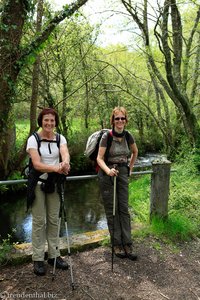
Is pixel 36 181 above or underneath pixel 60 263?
above

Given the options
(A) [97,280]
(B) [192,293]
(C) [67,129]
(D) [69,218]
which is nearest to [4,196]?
(D) [69,218]

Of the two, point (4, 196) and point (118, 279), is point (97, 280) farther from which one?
point (4, 196)

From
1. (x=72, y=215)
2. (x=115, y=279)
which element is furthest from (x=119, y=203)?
(x=72, y=215)

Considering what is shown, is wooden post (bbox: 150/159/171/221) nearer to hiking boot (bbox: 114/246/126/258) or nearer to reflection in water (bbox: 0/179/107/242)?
hiking boot (bbox: 114/246/126/258)

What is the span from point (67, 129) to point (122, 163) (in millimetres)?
11007

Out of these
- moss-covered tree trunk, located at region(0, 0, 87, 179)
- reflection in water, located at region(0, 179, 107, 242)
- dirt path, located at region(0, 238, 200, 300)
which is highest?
moss-covered tree trunk, located at region(0, 0, 87, 179)

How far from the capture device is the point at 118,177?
14.5 ft

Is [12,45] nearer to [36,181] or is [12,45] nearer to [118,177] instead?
[36,181]

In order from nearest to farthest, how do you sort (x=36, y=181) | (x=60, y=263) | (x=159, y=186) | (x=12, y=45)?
(x=36, y=181), (x=60, y=263), (x=12, y=45), (x=159, y=186)

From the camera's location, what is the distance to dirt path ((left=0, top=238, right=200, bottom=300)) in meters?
3.56

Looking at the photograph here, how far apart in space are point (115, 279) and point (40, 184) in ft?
5.23

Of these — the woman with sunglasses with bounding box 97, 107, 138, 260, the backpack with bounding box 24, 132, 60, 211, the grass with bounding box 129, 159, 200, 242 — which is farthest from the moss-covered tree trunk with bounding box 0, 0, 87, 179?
the grass with bounding box 129, 159, 200, 242

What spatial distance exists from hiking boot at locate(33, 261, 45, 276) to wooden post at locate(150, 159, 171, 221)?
2293mm

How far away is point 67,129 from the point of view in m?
15.2
